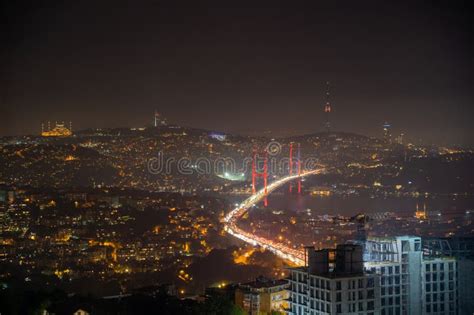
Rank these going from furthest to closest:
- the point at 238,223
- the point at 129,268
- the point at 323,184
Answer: the point at 323,184 < the point at 238,223 < the point at 129,268

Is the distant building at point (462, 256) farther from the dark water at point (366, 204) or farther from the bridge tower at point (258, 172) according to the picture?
the bridge tower at point (258, 172)

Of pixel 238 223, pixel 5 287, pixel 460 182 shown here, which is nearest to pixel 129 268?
pixel 5 287

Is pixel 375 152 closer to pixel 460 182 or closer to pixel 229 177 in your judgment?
pixel 229 177

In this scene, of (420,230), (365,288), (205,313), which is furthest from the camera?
(420,230)

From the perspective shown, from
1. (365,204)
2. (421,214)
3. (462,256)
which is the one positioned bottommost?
(462,256)

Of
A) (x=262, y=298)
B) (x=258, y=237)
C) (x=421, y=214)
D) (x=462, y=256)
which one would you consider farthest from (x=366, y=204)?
(x=462, y=256)

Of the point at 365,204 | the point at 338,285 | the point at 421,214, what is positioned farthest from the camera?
the point at 365,204

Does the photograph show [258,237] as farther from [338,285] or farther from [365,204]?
[338,285]
